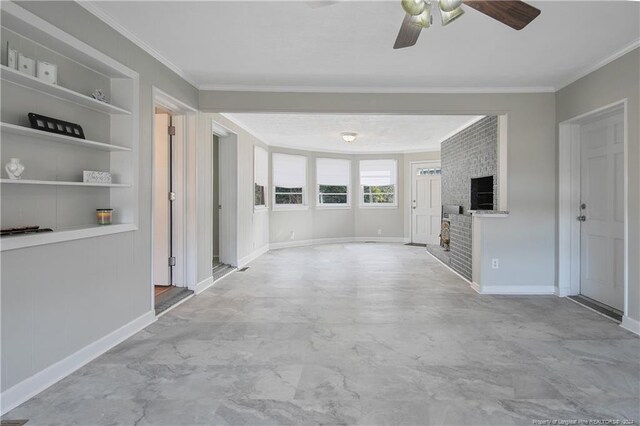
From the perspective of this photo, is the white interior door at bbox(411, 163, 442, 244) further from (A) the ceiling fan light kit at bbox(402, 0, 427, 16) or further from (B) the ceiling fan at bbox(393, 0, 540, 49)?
(A) the ceiling fan light kit at bbox(402, 0, 427, 16)

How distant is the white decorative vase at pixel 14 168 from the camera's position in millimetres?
1922

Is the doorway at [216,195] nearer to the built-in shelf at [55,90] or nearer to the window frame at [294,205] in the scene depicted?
the window frame at [294,205]

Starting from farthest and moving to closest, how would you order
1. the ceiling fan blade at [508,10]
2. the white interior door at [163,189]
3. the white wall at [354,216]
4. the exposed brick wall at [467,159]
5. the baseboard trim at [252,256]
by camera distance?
the white wall at [354,216] → the baseboard trim at [252,256] → the exposed brick wall at [467,159] → the white interior door at [163,189] → the ceiling fan blade at [508,10]

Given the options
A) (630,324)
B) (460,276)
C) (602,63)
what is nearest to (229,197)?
(460,276)

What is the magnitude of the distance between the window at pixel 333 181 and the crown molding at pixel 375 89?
15.3 ft

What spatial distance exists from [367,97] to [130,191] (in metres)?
2.74

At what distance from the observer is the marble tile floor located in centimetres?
187

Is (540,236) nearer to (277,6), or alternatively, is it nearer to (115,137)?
(277,6)

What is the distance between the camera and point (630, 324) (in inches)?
119

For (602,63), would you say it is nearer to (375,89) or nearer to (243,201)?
(375,89)

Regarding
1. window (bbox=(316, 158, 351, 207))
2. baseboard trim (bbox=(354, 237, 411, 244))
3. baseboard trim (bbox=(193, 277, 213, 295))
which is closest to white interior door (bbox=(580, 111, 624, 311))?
baseboard trim (bbox=(193, 277, 213, 295))

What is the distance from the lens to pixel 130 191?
287 cm

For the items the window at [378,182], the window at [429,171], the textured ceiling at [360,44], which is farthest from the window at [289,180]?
the textured ceiling at [360,44]

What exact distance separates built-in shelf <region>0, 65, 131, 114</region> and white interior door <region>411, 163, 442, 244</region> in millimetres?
7374
